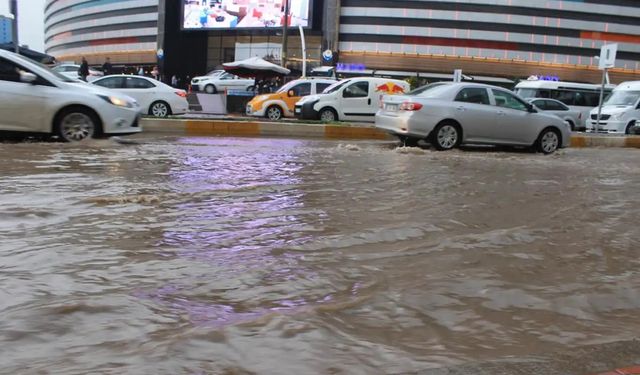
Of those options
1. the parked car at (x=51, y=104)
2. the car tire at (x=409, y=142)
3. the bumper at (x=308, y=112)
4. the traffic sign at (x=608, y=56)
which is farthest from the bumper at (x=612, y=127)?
the parked car at (x=51, y=104)

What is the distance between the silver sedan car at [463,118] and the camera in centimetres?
1072

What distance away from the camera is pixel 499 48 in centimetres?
5962

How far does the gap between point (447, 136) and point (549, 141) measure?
98.0 inches

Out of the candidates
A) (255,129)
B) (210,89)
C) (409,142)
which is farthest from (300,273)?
(210,89)

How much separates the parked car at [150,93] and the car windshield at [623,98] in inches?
599

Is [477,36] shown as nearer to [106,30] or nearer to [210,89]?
[210,89]

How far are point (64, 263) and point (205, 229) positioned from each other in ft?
3.70

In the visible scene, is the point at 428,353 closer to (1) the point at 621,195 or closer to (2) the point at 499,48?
(1) the point at 621,195

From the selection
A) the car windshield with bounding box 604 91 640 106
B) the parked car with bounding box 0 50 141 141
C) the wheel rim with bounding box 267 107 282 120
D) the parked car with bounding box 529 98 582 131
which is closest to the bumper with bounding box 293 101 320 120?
the wheel rim with bounding box 267 107 282 120

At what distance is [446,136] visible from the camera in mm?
10969

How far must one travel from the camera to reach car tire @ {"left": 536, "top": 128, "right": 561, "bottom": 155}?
11.9 meters

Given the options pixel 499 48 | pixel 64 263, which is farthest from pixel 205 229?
pixel 499 48

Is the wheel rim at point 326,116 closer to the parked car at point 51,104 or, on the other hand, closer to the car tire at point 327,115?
the car tire at point 327,115

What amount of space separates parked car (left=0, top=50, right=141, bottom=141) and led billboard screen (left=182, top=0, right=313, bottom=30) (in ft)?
153
